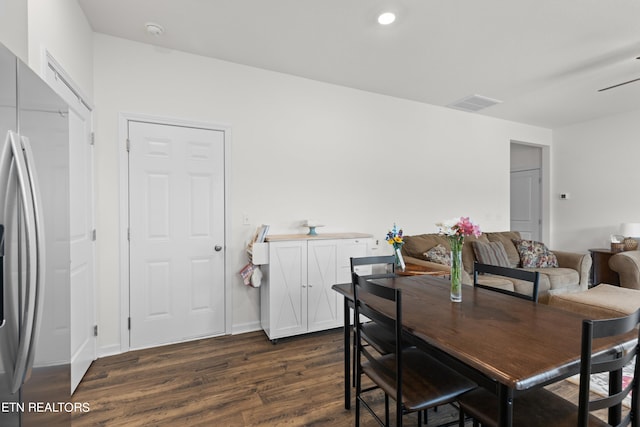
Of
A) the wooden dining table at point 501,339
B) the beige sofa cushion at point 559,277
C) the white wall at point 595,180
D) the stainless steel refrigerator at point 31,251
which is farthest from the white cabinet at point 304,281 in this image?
the white wall at point 595,180

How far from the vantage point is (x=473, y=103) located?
14.2 ft

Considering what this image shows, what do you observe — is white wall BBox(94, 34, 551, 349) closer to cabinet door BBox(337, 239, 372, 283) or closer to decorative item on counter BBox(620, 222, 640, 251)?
cabinet door BBox(337, 239, 372, 283)

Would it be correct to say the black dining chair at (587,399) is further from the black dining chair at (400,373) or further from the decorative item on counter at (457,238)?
the decorative item on counter at (457,238)

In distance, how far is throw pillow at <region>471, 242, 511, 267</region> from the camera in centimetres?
A: 407

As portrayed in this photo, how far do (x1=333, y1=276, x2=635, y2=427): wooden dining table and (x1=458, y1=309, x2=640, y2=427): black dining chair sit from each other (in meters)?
0.07

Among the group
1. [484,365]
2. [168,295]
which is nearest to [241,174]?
[168,295]

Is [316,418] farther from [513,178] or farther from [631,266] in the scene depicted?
[513,178]

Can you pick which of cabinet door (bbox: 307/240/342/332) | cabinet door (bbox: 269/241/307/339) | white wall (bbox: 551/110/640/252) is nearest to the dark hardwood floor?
cabinet door (bbox: 269/241/307/339)

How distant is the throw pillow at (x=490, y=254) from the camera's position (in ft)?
13.4

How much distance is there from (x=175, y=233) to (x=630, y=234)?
6.14 meters

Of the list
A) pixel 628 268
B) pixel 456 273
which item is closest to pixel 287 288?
pixel 456 273

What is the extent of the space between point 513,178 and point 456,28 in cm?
496

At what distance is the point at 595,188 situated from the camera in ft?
17.4

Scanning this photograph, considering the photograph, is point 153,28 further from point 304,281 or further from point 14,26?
point 304,281
